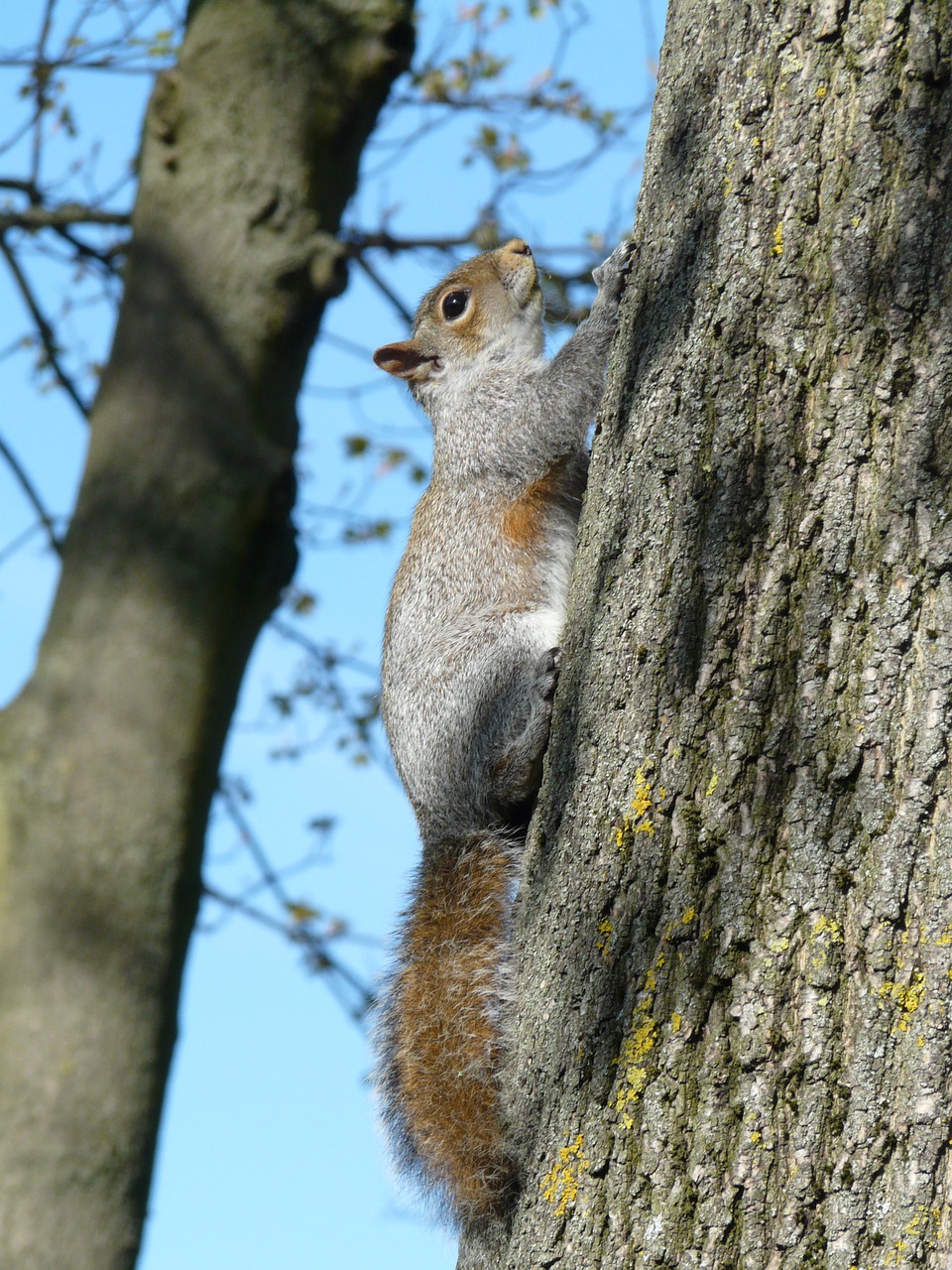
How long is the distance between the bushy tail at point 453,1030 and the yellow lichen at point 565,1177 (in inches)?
4.7

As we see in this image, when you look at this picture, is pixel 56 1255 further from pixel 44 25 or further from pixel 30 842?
pixel 44 25

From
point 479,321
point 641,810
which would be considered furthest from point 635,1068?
point 479,321

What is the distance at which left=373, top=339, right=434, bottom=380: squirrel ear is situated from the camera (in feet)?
11.6

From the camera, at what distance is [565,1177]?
1.36 metres

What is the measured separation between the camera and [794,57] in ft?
4.68

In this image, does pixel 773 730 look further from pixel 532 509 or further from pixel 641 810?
pixel 532 509

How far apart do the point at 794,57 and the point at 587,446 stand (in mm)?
1470

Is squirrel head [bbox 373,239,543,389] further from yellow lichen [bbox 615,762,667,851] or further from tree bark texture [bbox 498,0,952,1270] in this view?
yellow lichen [bbox 615,762,667,851]

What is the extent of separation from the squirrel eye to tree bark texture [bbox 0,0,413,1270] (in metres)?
0.49

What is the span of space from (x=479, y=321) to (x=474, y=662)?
1.27 m

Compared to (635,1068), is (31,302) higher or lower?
higher

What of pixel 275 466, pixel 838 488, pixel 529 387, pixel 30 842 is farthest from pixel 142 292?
pixel 838 488

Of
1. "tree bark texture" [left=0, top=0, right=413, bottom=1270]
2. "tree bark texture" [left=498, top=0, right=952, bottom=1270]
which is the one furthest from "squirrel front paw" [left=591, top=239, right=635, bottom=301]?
"tree bark texture" [left=498, top=0, right=952, bottom=1270]

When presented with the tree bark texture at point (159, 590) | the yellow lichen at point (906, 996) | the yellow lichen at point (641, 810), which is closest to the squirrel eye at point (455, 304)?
the tree bark texture at point (159, 590)
